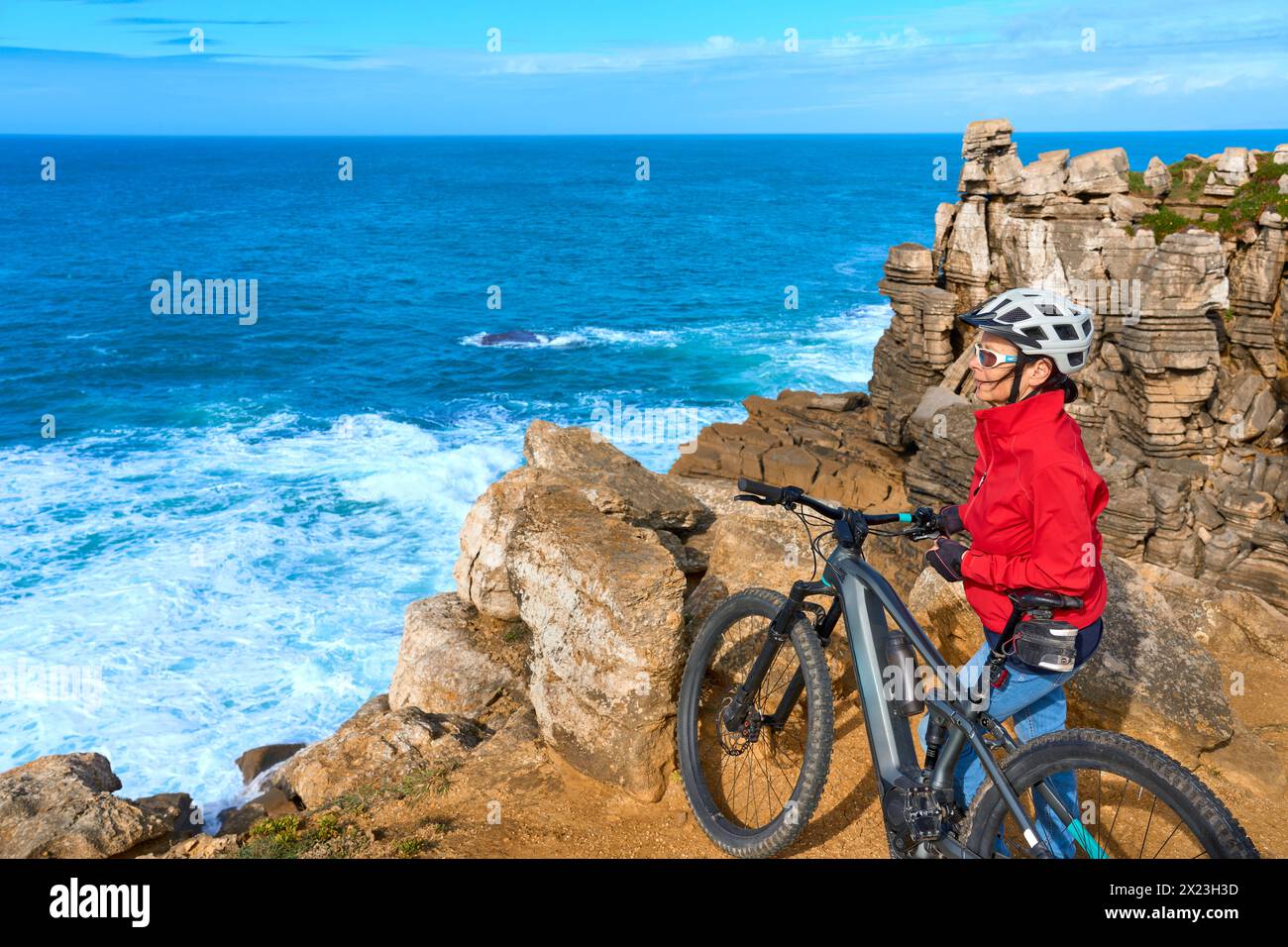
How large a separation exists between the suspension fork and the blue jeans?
0.86 meters

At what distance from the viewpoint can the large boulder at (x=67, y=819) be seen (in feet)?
24.1

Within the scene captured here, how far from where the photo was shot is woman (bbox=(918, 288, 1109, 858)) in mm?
4184

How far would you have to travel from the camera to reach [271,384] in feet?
150

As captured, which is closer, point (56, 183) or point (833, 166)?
point (56, 183)

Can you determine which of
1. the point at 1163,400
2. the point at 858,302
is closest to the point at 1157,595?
the point at 1163,400

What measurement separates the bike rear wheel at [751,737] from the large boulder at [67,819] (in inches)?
183

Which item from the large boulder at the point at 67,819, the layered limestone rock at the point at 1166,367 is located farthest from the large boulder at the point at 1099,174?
the large boulder at the point at 67,819

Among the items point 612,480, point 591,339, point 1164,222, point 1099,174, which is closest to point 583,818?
point 612,480

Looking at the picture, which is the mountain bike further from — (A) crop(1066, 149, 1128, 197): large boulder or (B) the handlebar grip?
(A) crop(1066, 149, 1128, 197): large boulder

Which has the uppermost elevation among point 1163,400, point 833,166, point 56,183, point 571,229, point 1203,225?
point 833,166

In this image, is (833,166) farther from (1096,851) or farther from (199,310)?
(1096,851)

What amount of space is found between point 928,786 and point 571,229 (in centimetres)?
10108

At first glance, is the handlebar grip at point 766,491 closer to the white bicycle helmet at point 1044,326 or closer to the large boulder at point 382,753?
the white bicycle helmet at point 1044,326

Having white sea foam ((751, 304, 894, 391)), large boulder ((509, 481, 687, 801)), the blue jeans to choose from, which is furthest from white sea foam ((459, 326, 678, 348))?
the blue jeans
